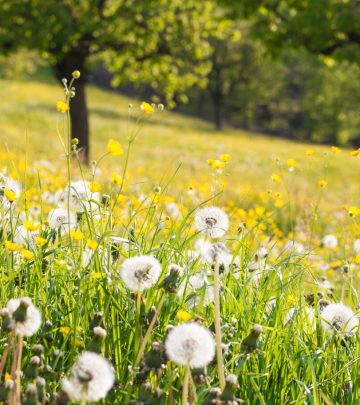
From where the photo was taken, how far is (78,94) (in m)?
18.2

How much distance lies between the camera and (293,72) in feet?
253

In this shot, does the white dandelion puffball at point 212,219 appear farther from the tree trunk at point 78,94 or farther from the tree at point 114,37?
the tree trunk at point 78,94

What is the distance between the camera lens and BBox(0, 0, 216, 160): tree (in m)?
16.0

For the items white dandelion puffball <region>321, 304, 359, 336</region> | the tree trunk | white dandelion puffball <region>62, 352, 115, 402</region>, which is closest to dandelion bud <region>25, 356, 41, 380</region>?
white dandelion puffball <region>62, 352, 115, 402</region>

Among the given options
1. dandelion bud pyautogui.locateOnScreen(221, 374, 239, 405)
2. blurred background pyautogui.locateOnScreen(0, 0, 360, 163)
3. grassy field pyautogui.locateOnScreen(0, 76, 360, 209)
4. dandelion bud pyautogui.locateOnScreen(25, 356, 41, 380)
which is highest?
blurred background pyautogui.locateOnScreen(0, 0, 360, 163)

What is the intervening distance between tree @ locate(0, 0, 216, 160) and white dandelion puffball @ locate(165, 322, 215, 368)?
14471mm

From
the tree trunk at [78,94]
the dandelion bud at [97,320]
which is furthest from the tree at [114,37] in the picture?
the dandelion bud at [97,320]

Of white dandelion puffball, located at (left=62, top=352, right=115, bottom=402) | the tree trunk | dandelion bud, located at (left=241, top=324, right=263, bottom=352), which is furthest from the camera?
the tree trunk

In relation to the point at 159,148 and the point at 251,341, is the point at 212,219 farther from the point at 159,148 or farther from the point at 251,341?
the point at 159,148

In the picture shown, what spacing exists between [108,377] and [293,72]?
78325 millimetres

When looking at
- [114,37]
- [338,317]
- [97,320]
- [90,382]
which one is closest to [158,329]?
[97,320]

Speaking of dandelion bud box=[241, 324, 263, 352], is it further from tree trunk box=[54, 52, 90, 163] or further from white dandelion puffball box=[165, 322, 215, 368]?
tree trunk box=[54, 52, 90, 163]

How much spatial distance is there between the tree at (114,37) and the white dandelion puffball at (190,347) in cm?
1447

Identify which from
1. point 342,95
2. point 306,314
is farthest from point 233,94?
point 306,314
